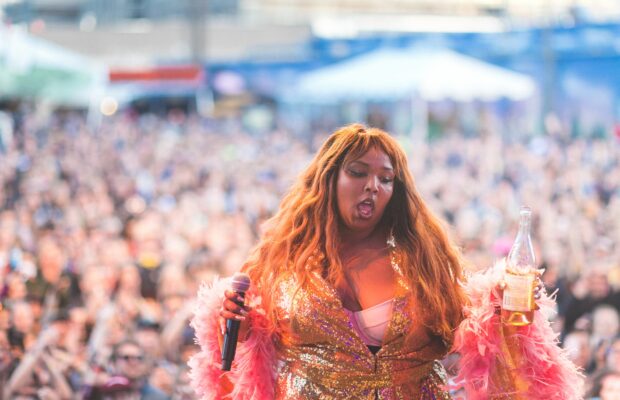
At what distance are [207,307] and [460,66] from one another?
40.9 ft

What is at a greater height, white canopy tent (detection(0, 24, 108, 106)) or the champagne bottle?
the champagne bottle

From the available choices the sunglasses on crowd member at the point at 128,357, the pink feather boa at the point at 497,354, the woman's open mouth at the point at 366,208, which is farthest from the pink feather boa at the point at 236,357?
the sunglasses on crowd member at the point at 128,357

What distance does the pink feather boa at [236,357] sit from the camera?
292 cm

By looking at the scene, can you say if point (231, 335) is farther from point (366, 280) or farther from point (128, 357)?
point (128, 357)

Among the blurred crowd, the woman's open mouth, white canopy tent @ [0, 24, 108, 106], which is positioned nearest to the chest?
the woman's open mouth

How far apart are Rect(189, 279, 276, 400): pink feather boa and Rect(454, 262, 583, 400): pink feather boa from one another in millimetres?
565

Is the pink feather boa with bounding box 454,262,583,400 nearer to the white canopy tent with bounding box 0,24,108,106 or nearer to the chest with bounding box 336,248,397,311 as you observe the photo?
the chest with bounding box 336,248,397,311

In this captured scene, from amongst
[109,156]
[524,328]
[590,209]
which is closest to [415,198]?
[524,328]

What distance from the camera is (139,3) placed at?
48.9 metres

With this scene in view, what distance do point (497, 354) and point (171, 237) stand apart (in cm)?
755

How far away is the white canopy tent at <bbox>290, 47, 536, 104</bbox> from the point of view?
1456cm

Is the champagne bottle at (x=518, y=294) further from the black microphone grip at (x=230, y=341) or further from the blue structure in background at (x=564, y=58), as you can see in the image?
the blue structure in background at (x=564, y=58)

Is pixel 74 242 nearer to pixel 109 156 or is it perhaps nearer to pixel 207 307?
pixel 207 307

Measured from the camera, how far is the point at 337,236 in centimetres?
292
